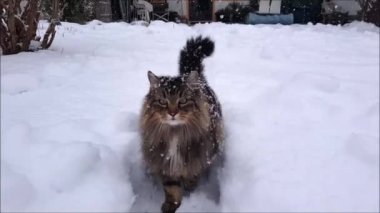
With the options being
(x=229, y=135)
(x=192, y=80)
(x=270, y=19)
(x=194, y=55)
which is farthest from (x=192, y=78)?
(x=270, y=19)

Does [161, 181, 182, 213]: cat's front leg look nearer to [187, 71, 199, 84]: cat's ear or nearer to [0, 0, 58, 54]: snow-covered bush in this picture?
[187, 71, 199, 84]: cat's ear

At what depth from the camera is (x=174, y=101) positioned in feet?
8.52

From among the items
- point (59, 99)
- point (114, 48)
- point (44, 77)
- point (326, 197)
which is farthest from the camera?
point (114, 48)

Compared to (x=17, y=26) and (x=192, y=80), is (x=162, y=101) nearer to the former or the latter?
(x=192, y=80)

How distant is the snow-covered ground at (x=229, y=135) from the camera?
2.36 m

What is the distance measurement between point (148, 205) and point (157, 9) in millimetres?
13451

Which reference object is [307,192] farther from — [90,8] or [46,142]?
[90,8]

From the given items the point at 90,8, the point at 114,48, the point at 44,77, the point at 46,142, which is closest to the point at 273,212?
the point at 46,142

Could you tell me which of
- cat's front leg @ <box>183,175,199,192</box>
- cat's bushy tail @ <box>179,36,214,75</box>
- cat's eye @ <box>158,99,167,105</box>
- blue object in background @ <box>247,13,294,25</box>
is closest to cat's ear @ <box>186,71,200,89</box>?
cat's eye @ <box>158,99,167,105</box>

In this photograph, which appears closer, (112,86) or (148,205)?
(148,205)

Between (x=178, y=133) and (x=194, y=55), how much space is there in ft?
3.83

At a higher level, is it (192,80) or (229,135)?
(192,80)

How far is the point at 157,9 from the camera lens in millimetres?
15570

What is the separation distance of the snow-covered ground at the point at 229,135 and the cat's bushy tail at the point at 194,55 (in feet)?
1.46
